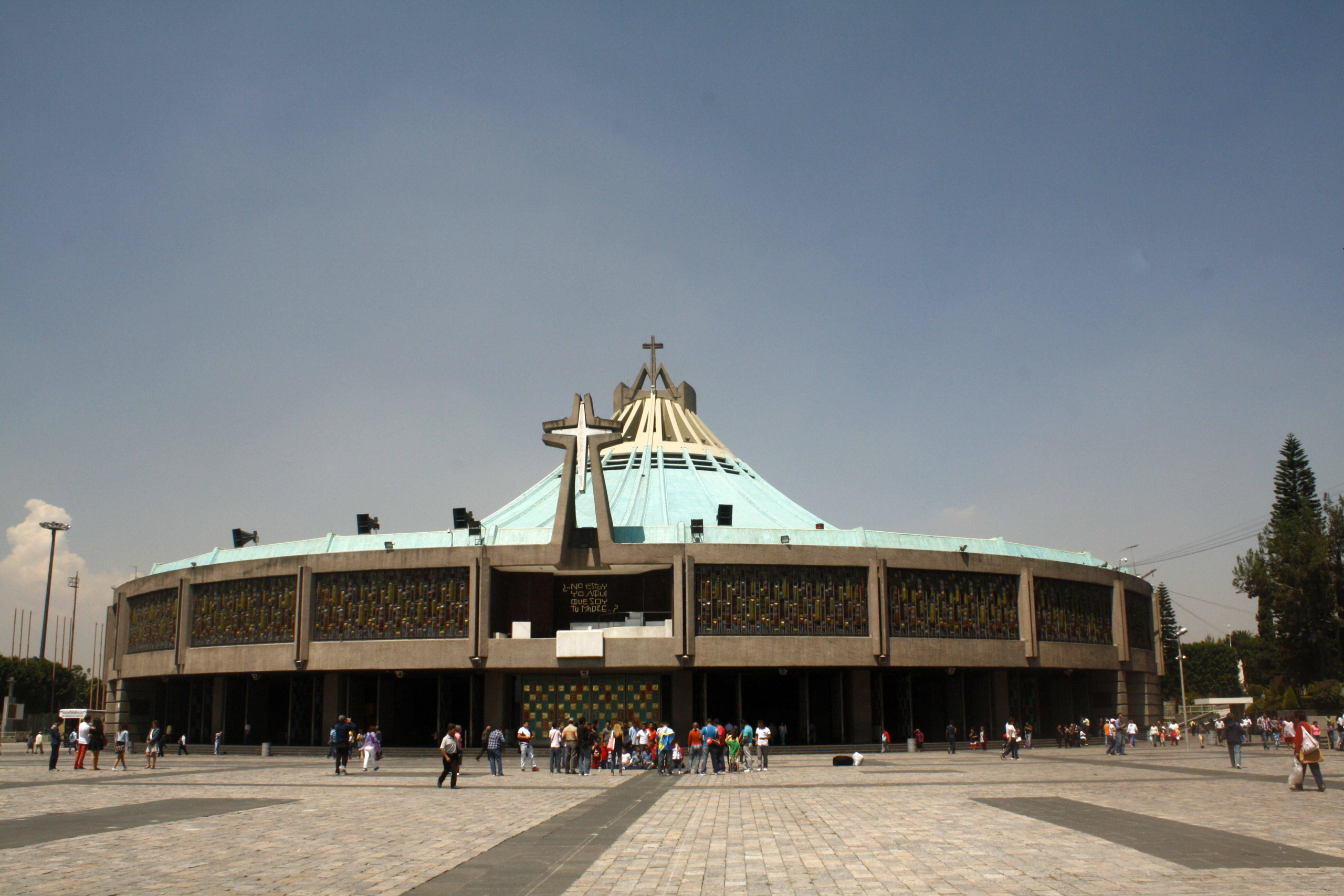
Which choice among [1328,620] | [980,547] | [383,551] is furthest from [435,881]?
[1328,620]

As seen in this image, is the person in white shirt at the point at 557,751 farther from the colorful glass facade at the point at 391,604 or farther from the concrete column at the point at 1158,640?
the concrete column at the point at 1158,640

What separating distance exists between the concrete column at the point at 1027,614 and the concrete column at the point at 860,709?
6639 mm

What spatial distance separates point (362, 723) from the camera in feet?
153

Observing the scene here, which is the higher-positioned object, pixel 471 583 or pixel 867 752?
pixel 471 583

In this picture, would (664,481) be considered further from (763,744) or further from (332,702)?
(763,744)

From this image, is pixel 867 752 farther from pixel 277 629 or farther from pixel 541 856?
pixel 541 856

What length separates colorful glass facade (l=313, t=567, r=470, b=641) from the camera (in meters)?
42.4

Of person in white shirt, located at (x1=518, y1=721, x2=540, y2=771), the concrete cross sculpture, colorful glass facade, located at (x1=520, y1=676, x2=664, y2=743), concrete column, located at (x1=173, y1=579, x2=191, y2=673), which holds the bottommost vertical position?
person in white shirt, located at (x1=518, y1=721, x2=540, y2=771)

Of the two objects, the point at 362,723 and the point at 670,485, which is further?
the point at 670,485

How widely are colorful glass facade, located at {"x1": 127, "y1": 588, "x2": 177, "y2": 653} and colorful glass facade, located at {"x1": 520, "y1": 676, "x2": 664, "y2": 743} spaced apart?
16734 mm

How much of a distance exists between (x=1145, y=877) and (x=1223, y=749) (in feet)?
128

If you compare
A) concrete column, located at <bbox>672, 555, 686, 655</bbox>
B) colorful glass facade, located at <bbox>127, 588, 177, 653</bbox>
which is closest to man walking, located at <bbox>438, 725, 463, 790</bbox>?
concrete column, located at <bbox>672, 555, 686, 655</bbox>

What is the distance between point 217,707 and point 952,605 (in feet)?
103

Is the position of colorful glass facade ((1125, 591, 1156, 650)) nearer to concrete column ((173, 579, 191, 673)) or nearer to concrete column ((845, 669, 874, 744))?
concrete column ((845, 669, 874, 744))
